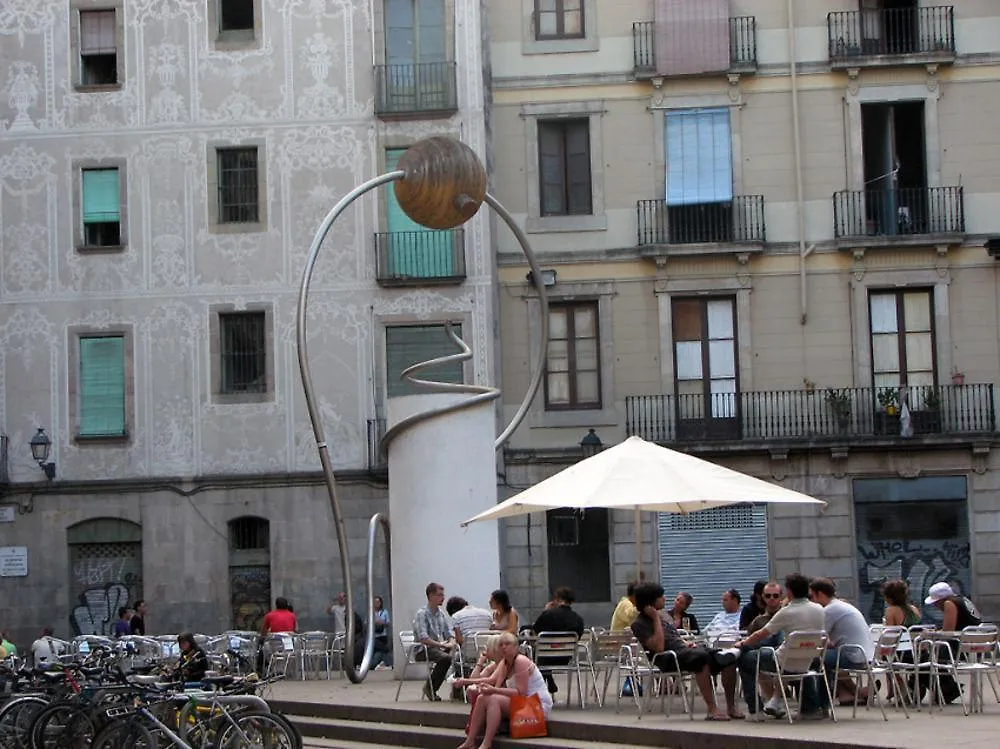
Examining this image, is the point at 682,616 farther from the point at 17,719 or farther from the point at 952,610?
the point at 17,719

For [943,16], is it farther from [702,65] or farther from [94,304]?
[94,304]

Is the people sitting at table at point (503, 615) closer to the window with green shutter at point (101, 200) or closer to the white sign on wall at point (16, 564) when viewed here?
the white sign on wall at point (16, 564)

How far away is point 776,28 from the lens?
36.7 metres

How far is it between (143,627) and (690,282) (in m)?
11.1

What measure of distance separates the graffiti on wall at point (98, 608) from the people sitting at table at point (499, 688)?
66.7 ft

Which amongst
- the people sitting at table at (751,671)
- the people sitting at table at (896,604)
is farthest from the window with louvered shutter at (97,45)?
the people sitting at table at (751,671)

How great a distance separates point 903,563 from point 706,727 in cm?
1969

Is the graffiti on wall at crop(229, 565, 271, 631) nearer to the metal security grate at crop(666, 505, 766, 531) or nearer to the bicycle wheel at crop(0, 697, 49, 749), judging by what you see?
the metal security grate at crop(666, 505, 766, 531)

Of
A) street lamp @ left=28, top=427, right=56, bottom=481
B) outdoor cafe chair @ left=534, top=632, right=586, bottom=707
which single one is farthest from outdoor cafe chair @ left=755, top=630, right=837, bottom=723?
street lamp @ left=28, top=427, right=56, bottom=481

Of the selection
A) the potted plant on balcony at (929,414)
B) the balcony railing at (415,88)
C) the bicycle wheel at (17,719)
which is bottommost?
the bicycle wheel at (17,719)

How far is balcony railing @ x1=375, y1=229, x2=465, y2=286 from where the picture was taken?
36125mm

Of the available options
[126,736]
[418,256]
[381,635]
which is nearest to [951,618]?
[126,736]

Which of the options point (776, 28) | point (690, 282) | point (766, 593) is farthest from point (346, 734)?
point (776, 28)

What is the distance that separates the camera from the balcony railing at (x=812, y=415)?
35469 millimetres
